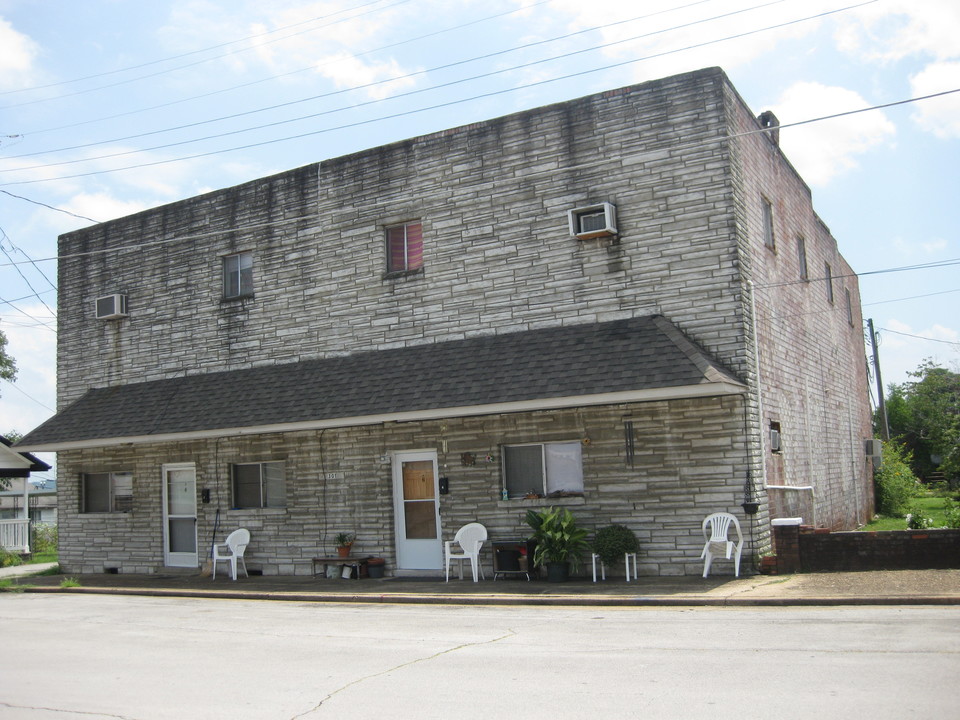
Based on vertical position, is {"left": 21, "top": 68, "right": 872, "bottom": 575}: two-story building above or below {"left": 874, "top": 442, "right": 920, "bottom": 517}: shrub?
above

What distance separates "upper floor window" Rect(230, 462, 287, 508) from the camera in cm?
1780

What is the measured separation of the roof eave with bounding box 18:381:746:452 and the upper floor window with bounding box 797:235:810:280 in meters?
7.05

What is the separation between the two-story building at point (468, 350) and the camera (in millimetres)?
13922

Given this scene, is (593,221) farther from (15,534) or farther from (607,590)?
(15,534)

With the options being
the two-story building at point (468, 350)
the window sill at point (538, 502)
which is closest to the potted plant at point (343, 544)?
the two-story building at point (468, 350)

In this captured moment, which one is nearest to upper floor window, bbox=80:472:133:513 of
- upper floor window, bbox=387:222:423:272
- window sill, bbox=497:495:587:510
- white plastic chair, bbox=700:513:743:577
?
upper floor window, bbox=387:222:423:272

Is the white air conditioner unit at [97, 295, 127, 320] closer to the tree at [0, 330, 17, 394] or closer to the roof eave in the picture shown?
the roof eave

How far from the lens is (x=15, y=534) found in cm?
2586

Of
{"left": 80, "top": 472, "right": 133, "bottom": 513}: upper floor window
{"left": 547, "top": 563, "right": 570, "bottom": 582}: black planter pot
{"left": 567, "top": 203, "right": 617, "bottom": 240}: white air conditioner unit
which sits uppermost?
{"left": 567, "top": 203, "right": 617, "bottom": 240}: white air conditioner unit

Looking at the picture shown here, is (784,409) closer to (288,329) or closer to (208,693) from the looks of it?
(288,329)

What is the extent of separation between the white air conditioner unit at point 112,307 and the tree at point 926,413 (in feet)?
88.5

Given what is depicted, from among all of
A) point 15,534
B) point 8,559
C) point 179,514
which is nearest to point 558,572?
point 179,514

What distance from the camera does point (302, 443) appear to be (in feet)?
57.0

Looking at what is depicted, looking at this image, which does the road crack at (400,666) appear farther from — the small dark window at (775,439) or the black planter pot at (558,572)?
the small dark window at (775,439)
